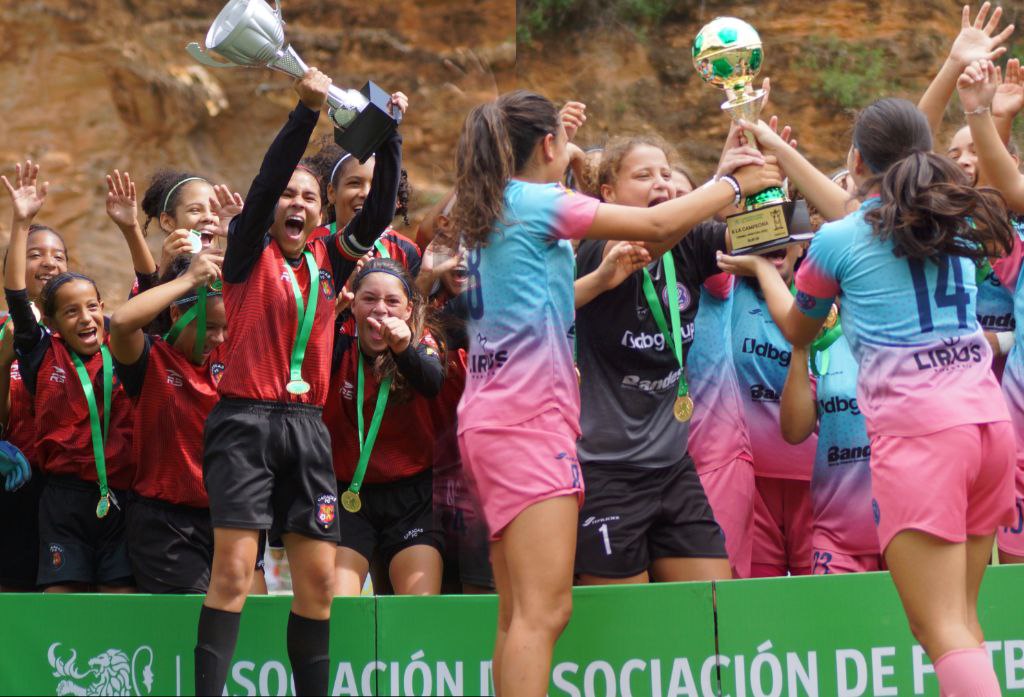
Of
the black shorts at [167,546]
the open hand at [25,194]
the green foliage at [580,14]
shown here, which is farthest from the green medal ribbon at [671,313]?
the green foliage at [580,14]

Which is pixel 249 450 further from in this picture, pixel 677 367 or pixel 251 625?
pixel 677 367

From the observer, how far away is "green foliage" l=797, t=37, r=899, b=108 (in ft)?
39.8

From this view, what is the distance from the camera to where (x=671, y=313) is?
4496 mm

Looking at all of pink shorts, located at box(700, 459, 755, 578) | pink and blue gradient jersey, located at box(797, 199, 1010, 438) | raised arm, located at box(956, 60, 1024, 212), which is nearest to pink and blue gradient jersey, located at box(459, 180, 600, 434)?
pink and blue gradient jersey, located at box(797, 199, 1010, 438)

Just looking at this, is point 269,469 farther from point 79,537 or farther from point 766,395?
point 766,395

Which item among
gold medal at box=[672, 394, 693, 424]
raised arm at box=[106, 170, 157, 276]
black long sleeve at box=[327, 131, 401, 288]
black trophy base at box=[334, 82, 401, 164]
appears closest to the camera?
black trophy base at box=[334, 82, 401, 164]

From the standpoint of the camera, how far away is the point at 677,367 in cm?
455

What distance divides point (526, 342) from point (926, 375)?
1119mm

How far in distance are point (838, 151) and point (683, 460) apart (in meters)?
8.33

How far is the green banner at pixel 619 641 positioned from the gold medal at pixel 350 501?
42 centimetres

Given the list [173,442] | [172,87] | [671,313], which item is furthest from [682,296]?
[172,87]

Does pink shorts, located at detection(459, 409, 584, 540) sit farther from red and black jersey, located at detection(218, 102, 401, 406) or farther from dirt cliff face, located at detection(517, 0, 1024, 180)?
dirt cliff face, located at detection(517, 0, 1024, 180)

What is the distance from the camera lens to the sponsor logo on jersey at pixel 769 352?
4980mm

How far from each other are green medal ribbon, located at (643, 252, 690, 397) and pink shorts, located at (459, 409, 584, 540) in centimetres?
82
